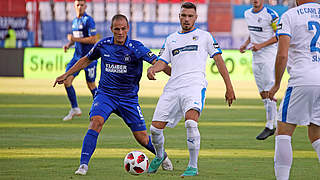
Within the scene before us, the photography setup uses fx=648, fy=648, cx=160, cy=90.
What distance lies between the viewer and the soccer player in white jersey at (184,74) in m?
7.77

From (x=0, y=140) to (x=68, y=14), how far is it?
69.4ft

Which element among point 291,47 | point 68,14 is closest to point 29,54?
point 68,14

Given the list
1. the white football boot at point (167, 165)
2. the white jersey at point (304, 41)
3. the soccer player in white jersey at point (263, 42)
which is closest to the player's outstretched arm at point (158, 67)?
the white football boot at point (167, 165)

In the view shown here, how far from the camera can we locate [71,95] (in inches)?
559

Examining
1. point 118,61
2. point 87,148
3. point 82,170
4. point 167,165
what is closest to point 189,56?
point 118,61

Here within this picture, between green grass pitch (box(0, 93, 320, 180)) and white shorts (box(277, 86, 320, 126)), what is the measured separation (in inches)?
60.1

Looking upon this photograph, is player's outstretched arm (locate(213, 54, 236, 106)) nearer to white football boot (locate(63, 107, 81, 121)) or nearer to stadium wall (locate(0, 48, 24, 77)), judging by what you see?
white football boot (locate(63, 107, 81, 121))

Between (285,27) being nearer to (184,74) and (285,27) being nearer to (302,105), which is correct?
(302,105)

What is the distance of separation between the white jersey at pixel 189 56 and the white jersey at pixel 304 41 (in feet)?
5.75

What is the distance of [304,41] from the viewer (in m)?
6.21

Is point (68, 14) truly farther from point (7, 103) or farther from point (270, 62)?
point (270, 62)

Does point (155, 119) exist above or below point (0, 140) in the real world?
above

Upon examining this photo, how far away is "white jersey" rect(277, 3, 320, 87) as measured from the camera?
6.15 metres

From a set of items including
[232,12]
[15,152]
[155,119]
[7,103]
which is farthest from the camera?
[232,12]
